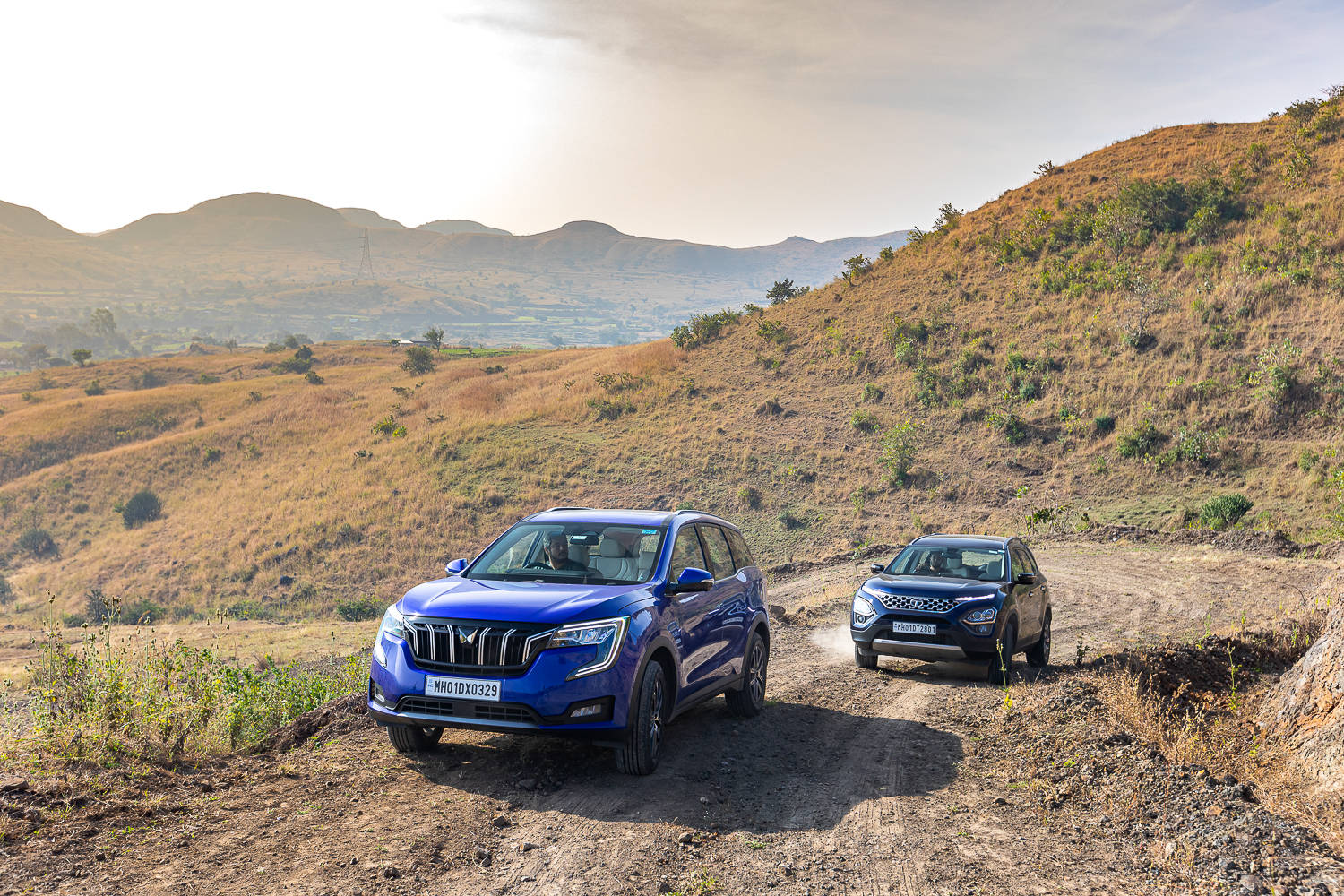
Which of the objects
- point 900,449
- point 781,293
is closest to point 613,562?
point 900,449

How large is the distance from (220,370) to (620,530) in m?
86.8

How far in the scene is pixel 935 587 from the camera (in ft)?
35.7

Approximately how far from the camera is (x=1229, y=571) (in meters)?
19.5

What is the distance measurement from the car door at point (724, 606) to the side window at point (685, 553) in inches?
5.7

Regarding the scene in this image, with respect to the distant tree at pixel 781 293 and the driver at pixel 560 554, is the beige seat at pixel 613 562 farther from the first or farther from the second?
the distant tree at pixel 781 293

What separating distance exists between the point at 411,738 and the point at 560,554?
5.68ft

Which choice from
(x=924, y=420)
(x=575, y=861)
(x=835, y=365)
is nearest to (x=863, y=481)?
(x=924, y=420)

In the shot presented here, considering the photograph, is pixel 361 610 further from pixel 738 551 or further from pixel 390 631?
pixel 390 631

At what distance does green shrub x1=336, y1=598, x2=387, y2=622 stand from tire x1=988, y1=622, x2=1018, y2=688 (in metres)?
24.7

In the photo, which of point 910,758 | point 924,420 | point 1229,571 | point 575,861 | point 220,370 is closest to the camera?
point 575,861

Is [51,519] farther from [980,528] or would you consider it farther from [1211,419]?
[1211,419]

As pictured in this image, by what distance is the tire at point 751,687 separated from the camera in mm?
8555

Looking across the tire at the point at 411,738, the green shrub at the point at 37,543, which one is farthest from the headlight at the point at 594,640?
the green shrub at the point at 37,543

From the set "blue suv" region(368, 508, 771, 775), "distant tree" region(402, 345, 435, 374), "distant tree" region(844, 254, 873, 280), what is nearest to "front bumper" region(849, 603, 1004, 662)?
"blue suv" region(368, 508, 771, 775)
